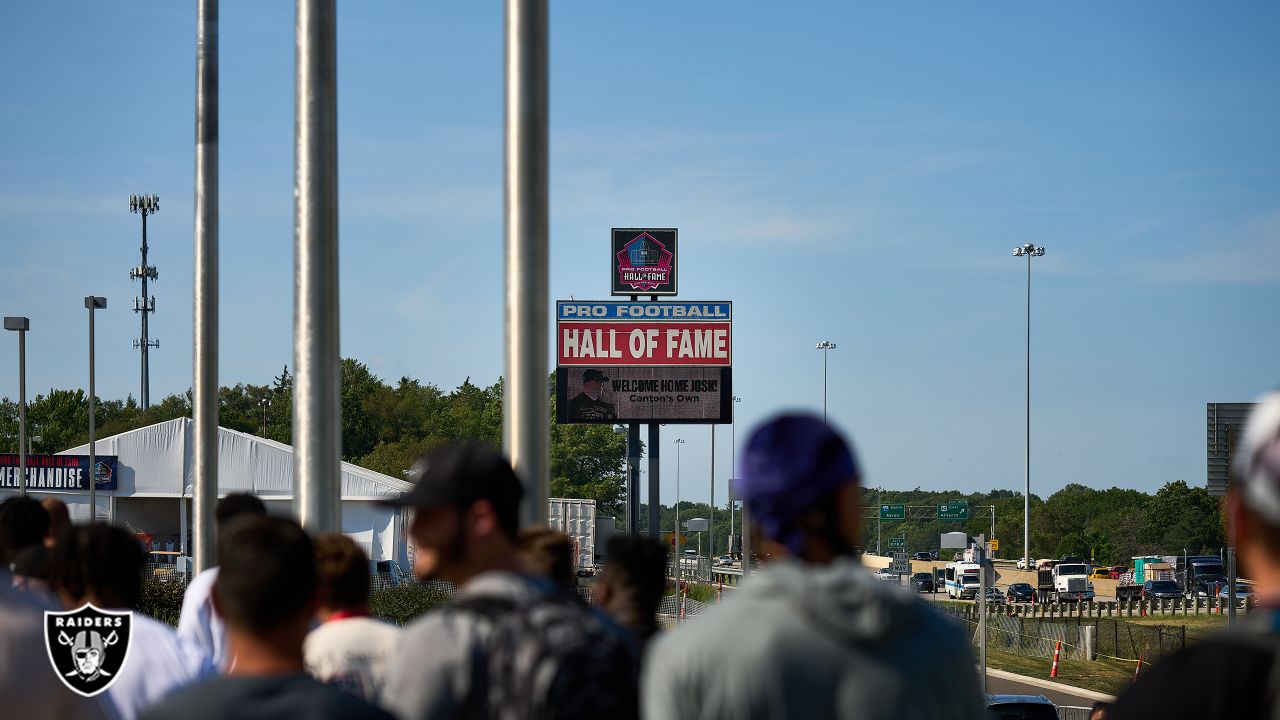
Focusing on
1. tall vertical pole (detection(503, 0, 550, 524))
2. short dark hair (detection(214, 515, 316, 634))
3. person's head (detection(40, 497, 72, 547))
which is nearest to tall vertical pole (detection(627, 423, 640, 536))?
tall vertical pole (detection(503, 0, 550, 524))

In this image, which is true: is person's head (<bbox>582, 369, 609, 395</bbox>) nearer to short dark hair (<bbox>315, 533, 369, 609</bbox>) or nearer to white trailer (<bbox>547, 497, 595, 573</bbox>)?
white trailer (<bbox>547, 497, 595, 573</bbox>)

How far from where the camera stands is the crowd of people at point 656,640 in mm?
2602

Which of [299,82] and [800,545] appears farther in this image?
[299,82]

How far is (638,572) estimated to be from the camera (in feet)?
16.8

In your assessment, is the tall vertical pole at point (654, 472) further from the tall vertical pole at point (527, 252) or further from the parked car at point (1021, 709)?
the tall vertical pole at point (527, 252)

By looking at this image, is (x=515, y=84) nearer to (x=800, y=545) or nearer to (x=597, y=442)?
(x=800, y=545)

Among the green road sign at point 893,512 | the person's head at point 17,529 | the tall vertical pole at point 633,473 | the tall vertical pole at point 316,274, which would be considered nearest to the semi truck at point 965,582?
the green road sign at point 893,512

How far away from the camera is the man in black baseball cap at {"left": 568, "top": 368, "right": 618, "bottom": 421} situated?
36.5 m

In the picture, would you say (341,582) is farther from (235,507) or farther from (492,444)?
(492,444)

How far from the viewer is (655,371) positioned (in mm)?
36750

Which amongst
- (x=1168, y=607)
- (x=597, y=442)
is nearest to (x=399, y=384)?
(x=597, y=442)

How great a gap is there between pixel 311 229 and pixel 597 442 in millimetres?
100448

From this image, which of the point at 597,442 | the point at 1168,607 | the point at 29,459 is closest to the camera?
the point at 29,459

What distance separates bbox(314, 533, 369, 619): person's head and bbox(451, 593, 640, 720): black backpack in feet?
5.32
